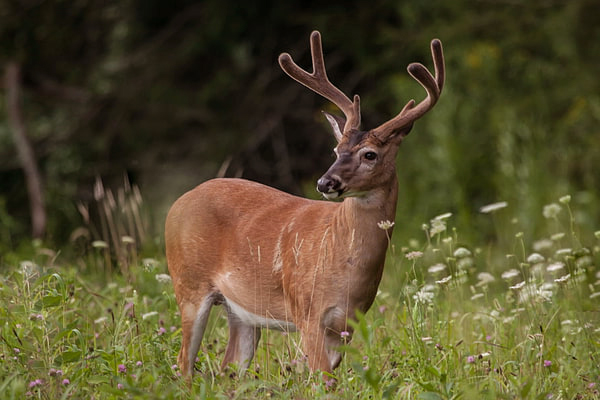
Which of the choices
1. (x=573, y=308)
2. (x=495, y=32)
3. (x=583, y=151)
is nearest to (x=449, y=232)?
(x=583, y=151)

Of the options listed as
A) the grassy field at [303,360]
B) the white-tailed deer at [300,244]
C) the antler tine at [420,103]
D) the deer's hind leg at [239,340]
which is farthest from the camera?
the deer's hind leg at [239,340]

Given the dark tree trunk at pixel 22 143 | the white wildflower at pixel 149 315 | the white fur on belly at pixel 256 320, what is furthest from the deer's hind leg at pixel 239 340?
the dark tree trunk at pixel 22 143

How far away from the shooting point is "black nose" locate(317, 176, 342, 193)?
448 cm

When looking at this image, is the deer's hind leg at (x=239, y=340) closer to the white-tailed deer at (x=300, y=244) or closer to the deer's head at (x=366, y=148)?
the white-tailed deer at (x=300, y=244)

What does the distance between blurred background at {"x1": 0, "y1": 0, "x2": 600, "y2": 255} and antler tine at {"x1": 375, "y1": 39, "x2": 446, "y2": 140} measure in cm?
509

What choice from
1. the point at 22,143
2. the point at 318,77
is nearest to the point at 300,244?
the point at 318,77

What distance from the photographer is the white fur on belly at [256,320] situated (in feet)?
16.5

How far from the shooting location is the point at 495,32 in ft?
38.2

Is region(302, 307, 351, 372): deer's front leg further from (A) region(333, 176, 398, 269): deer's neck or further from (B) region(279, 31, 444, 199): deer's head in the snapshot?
(B) region(279, 31, 444, 199): deer's head

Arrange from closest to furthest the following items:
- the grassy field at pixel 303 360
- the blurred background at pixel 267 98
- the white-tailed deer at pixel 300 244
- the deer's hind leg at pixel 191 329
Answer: the grassy field at pixel 303 360, the white-tailed deer at pixel 300 244, the deer's hind leg at pixel 191 329, the blurred background at pixel 267 98

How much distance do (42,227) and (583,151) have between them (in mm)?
6103

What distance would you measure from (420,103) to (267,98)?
8.31 meters

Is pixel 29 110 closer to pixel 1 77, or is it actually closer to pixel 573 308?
pixel 1 77

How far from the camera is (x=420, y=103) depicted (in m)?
4.80
